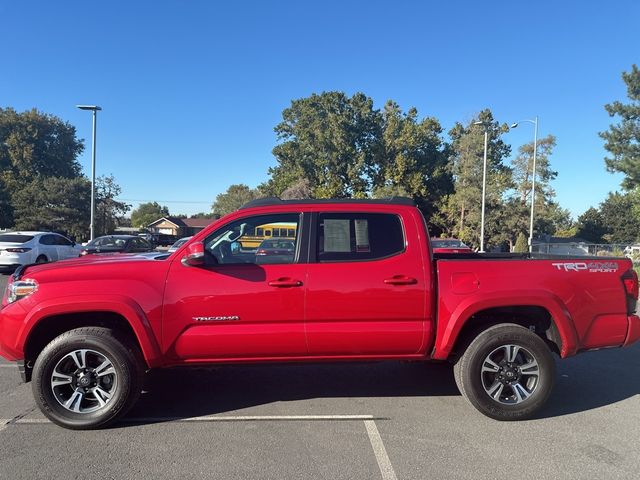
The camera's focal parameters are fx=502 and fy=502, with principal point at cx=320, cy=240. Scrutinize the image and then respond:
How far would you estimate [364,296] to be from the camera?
4.32 meters

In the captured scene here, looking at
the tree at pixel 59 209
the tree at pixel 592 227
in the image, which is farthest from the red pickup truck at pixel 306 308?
the tree at pixel 592 227

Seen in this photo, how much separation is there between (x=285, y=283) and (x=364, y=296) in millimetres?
688

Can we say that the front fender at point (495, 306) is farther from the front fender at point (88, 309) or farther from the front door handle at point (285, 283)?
the front fender at point (88, 309)

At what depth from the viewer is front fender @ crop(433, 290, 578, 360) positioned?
4.36m

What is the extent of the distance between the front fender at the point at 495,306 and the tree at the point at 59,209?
4792 cm

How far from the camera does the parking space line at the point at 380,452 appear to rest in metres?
3.47

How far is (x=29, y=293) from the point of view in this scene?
4.20 meters

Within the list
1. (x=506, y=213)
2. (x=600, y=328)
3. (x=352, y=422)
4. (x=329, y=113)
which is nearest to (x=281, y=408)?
(x=352, y=422)

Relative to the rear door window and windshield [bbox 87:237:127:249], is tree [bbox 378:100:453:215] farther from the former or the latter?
the rear door window

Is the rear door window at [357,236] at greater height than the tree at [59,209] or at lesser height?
lesser

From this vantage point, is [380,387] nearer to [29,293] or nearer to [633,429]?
[633,429]

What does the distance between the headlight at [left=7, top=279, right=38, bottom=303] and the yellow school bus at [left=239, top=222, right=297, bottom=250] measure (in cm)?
177

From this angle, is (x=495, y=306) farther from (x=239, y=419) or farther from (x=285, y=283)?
(x=239, y=419)

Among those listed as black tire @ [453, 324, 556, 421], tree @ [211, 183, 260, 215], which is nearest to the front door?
black tire @ [453, 324, 556, 421]
